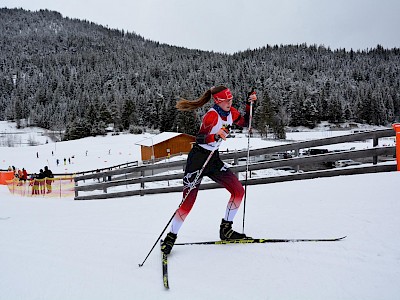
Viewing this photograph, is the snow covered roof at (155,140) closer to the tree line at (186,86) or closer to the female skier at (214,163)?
the tree line at (186,86)

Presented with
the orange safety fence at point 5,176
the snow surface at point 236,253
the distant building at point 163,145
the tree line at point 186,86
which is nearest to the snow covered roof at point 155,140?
the distant building at point 163,145

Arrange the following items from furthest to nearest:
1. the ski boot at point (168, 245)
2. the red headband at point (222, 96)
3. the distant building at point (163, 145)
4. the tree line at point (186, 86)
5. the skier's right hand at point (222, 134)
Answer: the tree line at point (186, 86), the distant building at point (163, 145), the red headband at point (222, 96), the skier's right hand at point (222, 134), the ski boot at point (168, 245)

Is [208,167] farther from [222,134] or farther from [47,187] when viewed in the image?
[47,187]

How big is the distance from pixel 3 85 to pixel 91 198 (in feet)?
556

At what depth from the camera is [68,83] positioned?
137875mm

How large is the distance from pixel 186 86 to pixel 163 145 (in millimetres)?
58140

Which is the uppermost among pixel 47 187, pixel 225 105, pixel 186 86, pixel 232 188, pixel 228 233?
pixel 186 86

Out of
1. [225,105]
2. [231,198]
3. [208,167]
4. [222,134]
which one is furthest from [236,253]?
[225,105]

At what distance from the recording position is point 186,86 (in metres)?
101

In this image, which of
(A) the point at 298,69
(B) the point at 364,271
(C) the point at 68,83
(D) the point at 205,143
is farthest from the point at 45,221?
(A) the point at 298,69

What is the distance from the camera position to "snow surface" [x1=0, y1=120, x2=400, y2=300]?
2781 mm

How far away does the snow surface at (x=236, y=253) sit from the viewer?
9.12 ft

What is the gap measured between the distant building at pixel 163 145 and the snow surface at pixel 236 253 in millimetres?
38562

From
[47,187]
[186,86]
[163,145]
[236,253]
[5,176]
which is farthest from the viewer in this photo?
[186,86]
